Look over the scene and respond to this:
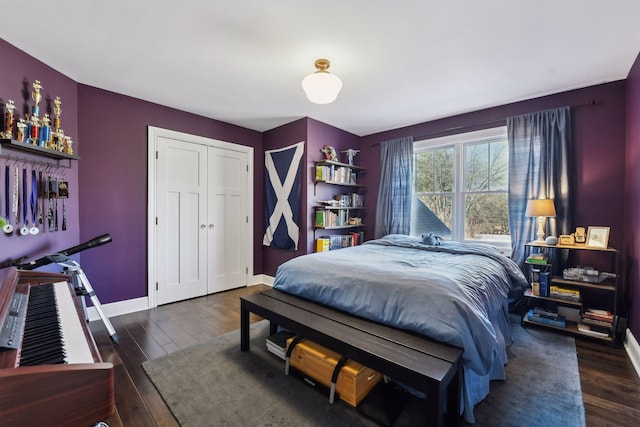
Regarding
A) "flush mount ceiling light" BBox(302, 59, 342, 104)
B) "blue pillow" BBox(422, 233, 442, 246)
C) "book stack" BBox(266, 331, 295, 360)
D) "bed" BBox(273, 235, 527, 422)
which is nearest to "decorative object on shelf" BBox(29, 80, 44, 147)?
"flush mount ceiling light" BBox(302, 59, 342, 104)

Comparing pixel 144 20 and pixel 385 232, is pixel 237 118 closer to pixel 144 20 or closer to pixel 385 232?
pixel 144 20

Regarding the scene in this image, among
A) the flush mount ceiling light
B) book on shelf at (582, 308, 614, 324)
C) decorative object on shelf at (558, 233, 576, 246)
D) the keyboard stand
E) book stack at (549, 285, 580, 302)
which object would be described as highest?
the flush mount ceiling light

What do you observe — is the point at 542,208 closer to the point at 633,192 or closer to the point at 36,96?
the point at 633,192

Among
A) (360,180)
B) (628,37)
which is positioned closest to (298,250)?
(360,180)

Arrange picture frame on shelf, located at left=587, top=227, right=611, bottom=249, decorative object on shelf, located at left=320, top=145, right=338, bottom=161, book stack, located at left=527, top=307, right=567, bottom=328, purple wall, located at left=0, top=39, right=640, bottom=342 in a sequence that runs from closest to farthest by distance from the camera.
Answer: purple wall, located at left=0, top=39, right=640, bottom=342, picture frame on shelf, located at left=587, top=227, right=611, bottom=249, book stack, located at left=527, top=307, right=567, bottom=328, decorative object on shelf, located at left=320, top=145, right=338, bottom=161

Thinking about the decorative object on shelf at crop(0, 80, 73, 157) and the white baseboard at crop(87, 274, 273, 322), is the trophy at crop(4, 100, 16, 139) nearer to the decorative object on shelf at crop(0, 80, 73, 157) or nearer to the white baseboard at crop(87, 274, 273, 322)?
the decorative object on shelf at crop(0, 80, 73, 157)

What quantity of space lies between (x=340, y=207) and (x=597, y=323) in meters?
2.80

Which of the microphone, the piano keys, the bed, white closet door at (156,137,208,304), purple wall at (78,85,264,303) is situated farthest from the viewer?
white closet door at (156,137,208,304)

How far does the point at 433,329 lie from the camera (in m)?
1.53

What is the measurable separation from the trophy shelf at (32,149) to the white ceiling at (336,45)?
0.77m

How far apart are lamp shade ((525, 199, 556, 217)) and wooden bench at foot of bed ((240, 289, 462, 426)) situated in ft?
6.63

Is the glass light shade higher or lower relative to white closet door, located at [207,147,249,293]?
higher

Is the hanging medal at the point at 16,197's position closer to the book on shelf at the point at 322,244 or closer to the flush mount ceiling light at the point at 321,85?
the flush mount ceiling light at the point at 321,85

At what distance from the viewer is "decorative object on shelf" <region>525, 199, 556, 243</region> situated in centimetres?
268
